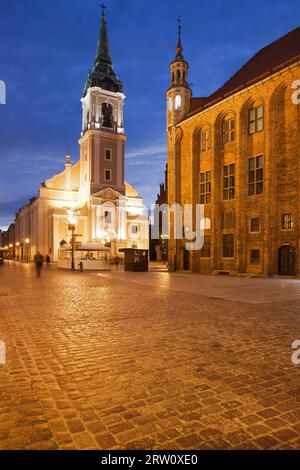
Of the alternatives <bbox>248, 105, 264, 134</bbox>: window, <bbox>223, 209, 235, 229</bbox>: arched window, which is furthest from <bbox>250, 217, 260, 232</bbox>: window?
<bbox>248, 105, 264, 134</bbox>: window

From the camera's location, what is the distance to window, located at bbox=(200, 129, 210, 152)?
30.8m

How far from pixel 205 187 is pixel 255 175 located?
5.87 meters

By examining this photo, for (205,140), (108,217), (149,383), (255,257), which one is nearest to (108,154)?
(108,217)

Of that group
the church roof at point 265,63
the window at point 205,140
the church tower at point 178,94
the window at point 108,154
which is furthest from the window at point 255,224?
the window at point 108,154

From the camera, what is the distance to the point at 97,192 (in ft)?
189

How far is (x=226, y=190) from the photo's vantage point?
94.2ft

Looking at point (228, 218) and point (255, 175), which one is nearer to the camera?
point (255, 175)

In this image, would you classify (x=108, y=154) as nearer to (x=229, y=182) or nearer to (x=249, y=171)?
(x=229, y=182)

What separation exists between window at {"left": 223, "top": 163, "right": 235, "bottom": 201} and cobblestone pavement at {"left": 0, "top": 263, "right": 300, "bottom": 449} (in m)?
21.0

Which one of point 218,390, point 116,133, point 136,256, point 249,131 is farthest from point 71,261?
point 116,133

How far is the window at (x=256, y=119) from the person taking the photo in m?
25.7

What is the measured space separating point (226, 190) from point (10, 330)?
80.6 ft

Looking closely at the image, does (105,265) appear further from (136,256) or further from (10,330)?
(10,330)

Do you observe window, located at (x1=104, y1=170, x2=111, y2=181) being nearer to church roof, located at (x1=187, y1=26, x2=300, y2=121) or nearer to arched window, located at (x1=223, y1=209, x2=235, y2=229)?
church roof, located at (x1=187, y1=26, x2=300, y2=121)
